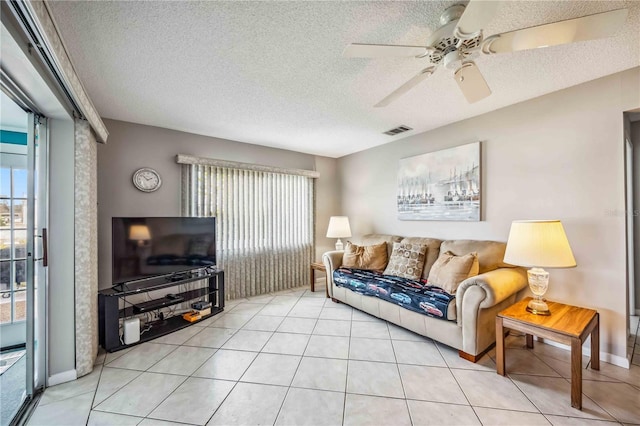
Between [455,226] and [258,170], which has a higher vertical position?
[258,170]

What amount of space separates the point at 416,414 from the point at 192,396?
4.91 feet

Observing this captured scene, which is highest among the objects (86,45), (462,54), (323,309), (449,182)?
(86,45)

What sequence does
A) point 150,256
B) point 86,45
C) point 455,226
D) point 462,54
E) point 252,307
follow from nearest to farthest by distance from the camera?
1. point 462,54
2. point 86,45
3. point 150,256
4. point 455,226
5. point 252,307

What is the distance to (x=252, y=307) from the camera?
11.7ft

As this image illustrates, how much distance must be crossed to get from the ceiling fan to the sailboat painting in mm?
1611

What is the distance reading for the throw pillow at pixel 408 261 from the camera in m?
3.14

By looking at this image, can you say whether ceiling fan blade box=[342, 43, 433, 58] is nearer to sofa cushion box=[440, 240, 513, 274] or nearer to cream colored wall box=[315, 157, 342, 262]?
sofa cushion box=[440, 240, 513, 274]

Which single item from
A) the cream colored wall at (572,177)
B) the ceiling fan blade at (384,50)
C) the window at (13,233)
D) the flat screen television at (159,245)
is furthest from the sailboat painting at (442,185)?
the window at (13,233)

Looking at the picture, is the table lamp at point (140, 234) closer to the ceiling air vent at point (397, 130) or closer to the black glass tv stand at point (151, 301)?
the black glass tv stand at point (151, 301)

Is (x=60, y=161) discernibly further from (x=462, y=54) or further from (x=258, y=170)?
(x=462, y=54)

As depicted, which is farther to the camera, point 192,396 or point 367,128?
point 367,128

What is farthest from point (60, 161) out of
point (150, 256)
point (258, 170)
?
point (258, 170)

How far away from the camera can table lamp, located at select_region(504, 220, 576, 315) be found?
2000 millimetres

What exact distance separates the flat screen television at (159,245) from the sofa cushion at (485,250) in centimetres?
295
